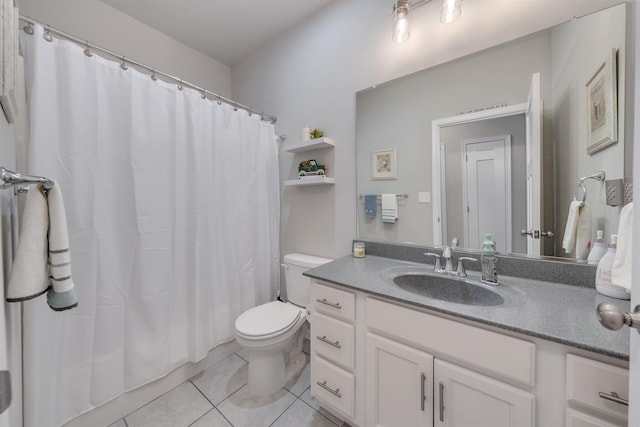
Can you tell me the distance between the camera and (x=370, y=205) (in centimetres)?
161

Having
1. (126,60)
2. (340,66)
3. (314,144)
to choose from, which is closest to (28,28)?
(126,60)

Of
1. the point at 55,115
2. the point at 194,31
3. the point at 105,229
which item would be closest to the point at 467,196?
the point at 105,229

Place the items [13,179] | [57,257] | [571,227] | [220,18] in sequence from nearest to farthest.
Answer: [13,179]
[57,257]
[571,227]
[220,18]

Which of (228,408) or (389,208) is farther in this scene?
(389,208)

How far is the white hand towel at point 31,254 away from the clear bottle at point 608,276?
183 centimetres

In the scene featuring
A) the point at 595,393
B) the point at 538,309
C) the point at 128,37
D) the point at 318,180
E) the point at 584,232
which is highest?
the point at 128,37

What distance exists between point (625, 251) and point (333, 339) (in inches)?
44.1

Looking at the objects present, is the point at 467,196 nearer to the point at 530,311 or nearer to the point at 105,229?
the point at 530,311

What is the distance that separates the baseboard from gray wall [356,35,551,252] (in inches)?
57.4

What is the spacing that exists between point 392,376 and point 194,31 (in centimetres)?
272

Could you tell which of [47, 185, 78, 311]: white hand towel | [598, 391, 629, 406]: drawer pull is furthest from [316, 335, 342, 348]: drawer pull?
[47, 185, 78, 311]: white hand towel

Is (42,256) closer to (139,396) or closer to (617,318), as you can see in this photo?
(139,396)

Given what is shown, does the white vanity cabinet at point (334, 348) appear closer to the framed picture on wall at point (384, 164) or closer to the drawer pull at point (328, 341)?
the drawer pull at point (328, 341)

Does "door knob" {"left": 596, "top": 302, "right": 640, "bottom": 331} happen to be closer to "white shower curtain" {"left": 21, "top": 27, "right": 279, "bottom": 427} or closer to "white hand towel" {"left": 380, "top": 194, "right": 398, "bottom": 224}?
"white hand towel" {"left": 380, "top": 194, "right": 398, "bottom": 224}
